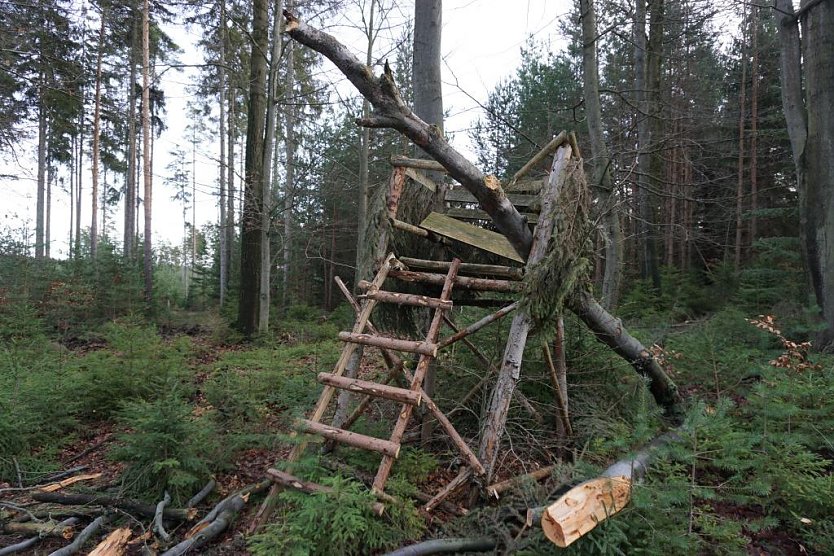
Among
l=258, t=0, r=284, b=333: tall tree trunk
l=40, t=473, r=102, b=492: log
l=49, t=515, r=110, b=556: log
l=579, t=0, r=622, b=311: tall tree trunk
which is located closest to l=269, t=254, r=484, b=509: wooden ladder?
l=49, t=515, r=110, b=556: log

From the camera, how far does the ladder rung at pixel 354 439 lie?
271cm

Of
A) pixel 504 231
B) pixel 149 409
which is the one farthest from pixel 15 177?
pixel 504 231

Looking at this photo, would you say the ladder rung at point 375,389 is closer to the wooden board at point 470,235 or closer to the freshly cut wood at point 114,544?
the wooden board at point 470,235

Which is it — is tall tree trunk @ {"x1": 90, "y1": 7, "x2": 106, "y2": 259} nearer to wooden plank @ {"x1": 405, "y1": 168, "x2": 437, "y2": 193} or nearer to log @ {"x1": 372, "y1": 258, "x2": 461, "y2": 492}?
wooden plank @ {"x1": 405, "y1": 168, "x2": 437, "y2": 193}

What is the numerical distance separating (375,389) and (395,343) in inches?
13.7

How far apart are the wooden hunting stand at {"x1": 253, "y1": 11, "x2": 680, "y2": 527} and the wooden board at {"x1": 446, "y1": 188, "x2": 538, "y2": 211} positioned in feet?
0.05

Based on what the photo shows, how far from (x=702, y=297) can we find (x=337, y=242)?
13.5 meters

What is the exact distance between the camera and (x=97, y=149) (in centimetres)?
1780

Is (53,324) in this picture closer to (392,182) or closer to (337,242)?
(337,242)

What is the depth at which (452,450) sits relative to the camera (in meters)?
3.90

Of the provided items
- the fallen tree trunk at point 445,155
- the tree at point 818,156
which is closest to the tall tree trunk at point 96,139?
the fallen tree trunk at point 445,155

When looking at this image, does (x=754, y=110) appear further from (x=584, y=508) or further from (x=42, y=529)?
(x=42, y=529)

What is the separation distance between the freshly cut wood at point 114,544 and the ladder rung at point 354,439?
4.53ft

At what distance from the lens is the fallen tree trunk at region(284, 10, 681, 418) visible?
2238mm
